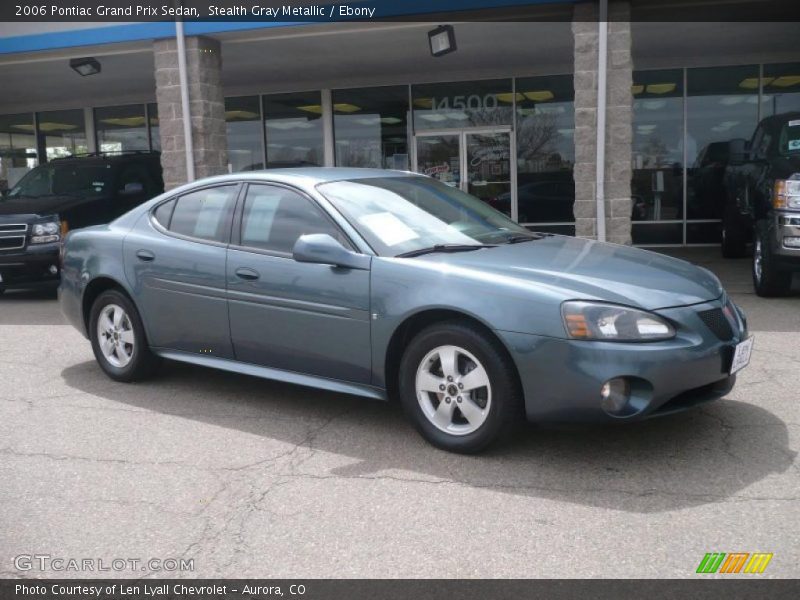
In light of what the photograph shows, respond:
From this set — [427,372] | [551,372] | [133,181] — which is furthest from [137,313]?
[133,181]

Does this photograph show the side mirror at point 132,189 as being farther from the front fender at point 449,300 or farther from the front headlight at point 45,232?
the front fender at point 449,300

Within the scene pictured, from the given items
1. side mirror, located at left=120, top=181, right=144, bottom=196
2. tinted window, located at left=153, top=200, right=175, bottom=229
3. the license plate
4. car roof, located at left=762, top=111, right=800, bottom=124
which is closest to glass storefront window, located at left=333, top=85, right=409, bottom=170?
side mirror, located at left=120, top=181, right=144, bottom=196

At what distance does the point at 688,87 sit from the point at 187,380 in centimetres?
1159

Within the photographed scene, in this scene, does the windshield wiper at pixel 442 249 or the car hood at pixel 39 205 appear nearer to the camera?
the windshield wiper at pixel 442 249

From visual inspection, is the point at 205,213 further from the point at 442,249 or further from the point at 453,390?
the point at 453,390

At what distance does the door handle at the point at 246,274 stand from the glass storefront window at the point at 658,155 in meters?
11.3

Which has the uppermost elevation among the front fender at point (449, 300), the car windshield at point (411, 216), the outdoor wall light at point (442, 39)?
the outdoor wall light at point (442, 39)

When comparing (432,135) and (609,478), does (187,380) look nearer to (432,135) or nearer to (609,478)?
(609,478)

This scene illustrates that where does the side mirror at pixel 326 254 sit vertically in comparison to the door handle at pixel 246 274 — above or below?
above

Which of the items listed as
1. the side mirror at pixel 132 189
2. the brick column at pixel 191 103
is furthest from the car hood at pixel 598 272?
the side mirror at pixel 132 189

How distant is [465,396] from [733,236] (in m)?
10.00

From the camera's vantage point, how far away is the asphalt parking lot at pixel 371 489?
3342 millimetres

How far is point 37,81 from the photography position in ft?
50.5

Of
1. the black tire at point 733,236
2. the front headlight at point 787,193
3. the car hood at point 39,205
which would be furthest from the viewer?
the black tire at point 733,236
